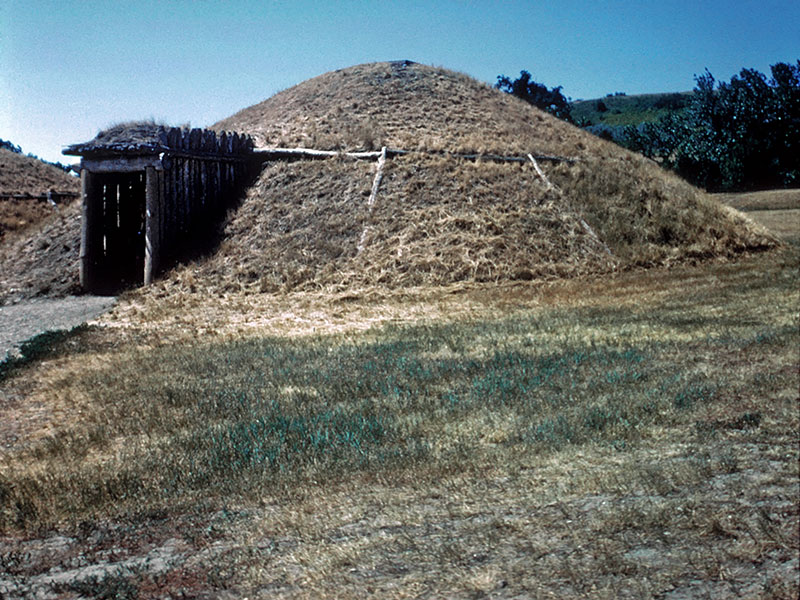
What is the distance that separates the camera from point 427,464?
5.13 meters

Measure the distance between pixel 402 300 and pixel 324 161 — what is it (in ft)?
21.9

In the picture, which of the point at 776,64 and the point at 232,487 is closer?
the point at 232,487

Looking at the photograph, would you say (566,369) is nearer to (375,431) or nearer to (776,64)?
(375,431)

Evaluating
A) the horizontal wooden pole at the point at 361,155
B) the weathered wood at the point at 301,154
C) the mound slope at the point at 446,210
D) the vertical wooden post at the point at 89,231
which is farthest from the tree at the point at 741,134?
the vertical wooden post at the point at 89,231

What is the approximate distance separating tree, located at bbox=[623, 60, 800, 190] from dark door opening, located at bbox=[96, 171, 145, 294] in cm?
2976

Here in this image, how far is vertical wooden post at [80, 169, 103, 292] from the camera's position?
1745 centimetres

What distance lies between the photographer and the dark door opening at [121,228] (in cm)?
1841

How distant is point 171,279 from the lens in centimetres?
1669

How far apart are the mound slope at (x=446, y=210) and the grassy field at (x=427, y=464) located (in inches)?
247

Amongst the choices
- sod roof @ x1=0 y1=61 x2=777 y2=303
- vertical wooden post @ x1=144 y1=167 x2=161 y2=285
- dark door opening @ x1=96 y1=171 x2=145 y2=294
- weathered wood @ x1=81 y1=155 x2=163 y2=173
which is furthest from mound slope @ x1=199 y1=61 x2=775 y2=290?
dark door opening @ x1=96 y1=171 x2=145 y2=294

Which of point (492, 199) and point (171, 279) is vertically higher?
point (492, 199)

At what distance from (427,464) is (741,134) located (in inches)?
1533

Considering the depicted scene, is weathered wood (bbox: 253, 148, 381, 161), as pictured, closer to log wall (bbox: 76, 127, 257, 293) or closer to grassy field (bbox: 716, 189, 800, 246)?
log wall (bbox: 76, 127, 257, 293)

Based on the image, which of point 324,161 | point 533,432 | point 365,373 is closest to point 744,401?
point 533,432
